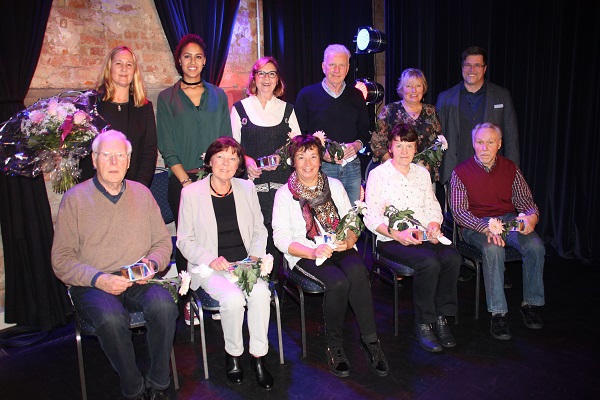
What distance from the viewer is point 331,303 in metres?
3.32

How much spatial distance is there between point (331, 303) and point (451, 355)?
95 cm

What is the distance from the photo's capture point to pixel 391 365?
3406mm

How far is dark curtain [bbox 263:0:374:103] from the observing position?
5.52 metres

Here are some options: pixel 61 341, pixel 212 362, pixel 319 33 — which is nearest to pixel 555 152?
pixel 319 33

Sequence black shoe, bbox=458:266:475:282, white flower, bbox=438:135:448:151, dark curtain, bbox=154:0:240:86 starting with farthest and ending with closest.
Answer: black shoe, bbox=458:266:475:282
dark curtain, bbox=154:0:240:86
white flower, bbox=438:135:448:151

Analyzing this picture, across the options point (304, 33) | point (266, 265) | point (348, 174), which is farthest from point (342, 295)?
point (304, 33)

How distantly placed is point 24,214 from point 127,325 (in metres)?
1.69

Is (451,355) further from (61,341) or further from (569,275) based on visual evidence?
(61,341)

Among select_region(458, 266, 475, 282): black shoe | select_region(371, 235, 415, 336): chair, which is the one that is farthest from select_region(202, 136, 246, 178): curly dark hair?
select_region(458, 266, 475, 282): black shoe

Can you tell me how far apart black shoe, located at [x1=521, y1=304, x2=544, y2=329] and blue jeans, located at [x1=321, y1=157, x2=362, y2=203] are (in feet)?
5.40

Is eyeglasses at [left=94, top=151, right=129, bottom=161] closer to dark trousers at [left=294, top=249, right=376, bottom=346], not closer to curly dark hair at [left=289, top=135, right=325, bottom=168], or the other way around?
curly dark hair at [left=289, top=135, right=325, bottom=168]

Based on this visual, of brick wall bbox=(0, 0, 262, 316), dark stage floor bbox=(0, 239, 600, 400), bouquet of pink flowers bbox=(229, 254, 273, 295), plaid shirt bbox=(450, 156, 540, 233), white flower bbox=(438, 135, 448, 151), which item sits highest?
brick wall bbox=(0, 0, 262, 316)

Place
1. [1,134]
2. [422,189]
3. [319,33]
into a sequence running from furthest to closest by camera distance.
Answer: [319,33] < [422,189] < [1,134]

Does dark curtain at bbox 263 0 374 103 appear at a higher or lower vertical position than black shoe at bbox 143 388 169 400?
higher
